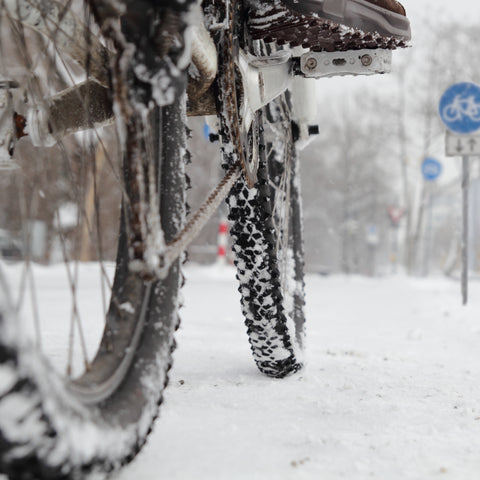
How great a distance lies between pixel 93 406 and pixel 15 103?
93 cm

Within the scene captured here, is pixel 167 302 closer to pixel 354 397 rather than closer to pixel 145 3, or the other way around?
pixel 145 3

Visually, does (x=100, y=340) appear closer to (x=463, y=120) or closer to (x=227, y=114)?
(x=227, y=114)

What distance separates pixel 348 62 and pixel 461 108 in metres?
4.88

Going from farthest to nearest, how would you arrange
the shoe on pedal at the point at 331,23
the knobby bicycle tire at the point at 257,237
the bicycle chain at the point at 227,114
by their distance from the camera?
the shoe on pedal at the point at 331,23 < the knobby bicycle tire at the point at 257,237 < the bicycle chain at the point at 227,114

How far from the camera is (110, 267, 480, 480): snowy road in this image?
116 cm

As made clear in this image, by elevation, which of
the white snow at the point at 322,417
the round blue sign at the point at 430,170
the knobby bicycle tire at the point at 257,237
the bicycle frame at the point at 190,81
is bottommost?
the round blue sign at the point at 430,170

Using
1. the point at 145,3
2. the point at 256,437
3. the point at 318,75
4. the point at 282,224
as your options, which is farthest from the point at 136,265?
the point at 282,224

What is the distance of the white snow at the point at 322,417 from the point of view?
1.16 metres

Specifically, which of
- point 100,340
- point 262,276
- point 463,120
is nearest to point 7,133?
point 100,340

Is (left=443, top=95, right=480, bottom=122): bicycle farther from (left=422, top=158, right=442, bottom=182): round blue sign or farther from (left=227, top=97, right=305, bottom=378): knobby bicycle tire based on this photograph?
(left=422, top=158, right=442, bottom=182): round blue sign

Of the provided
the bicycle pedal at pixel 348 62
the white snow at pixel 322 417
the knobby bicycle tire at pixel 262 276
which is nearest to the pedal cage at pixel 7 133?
the knobby bicycle tire at pixel 262 276

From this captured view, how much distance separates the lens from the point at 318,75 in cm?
197

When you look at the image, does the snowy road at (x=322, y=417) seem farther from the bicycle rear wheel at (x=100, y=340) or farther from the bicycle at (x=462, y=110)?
the bicycle at (x=462, y=110)

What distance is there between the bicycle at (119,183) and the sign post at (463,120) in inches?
197
